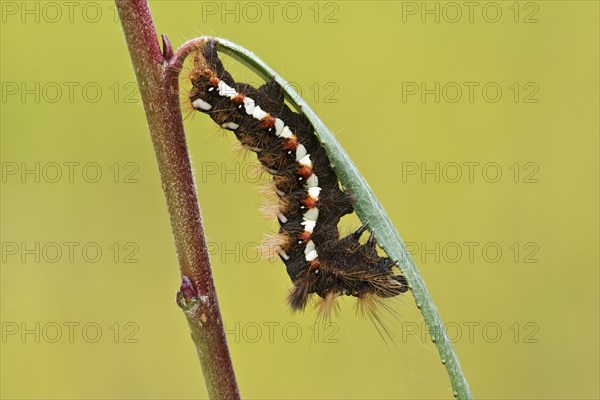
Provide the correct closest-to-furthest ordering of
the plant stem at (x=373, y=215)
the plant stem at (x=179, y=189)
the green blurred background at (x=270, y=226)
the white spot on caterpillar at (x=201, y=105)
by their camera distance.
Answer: the plant stem at (x=179, y=189) < the plant stem at (x=373, y=215) < the white spot on caterpillar at (x=201, y=105) < the green blurred background at (x=270, y=226)

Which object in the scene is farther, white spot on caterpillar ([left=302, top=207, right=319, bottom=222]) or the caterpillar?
white spot on caterpillar ([left=302, top=207, right=319, bottom=222])

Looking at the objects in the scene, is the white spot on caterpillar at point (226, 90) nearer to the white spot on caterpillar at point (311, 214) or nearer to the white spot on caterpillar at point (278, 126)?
the white spot on caterpillar at point (278, 126)

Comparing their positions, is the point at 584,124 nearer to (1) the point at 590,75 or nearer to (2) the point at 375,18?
(1) the point at 590,75

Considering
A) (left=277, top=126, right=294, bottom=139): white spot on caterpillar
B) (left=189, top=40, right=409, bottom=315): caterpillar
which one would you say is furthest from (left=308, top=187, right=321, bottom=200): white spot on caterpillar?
(left=277, top=126, right=294, bottom=139): white spot on caterpillar

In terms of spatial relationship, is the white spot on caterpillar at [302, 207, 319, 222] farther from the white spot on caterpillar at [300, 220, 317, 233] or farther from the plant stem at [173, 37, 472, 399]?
the plant stem at [173, 37, 472, 399]

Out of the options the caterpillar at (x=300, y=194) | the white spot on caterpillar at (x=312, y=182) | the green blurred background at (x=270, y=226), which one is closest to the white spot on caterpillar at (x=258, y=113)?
the caterpillar at (x=300, y=194)

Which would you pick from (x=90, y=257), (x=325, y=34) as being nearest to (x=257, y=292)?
(x=90, y=257)
